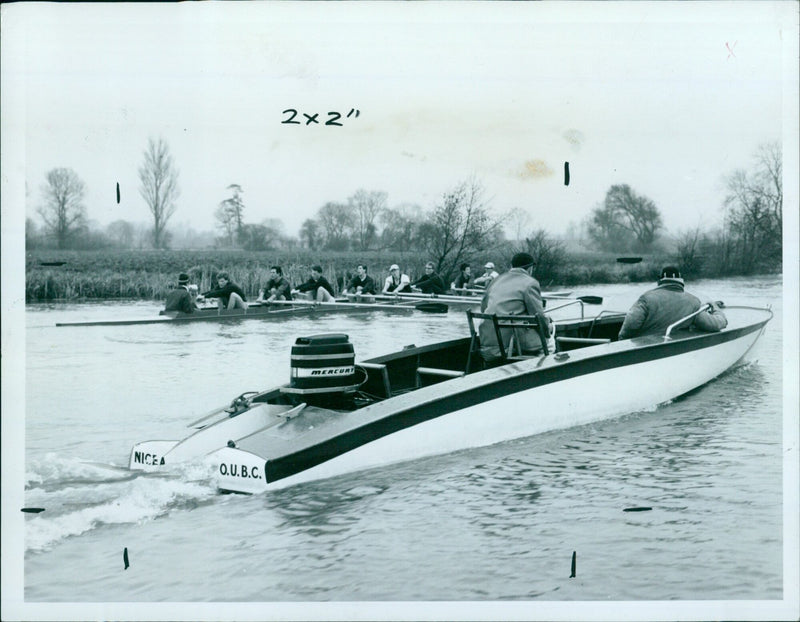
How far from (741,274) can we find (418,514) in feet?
18.6

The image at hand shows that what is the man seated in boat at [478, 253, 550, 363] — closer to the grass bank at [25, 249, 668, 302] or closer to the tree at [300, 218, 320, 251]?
the tree at [300, 218, 320, 251]

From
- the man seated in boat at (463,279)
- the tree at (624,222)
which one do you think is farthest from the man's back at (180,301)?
the tree at (624,222)

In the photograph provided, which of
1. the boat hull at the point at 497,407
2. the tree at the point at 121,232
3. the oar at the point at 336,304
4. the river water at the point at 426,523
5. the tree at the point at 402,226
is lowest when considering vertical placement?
the river water at the point at 426,523

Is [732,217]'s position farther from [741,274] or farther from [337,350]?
[337,350]

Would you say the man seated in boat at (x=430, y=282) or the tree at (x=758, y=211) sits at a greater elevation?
the tree at (x=758, y=211)

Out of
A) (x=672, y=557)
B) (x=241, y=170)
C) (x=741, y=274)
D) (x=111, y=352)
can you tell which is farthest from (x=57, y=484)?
(x=741, y=274)

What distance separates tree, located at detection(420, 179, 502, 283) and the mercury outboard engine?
2729mm

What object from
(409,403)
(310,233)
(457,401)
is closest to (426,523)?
(409,403)

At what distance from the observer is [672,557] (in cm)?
408

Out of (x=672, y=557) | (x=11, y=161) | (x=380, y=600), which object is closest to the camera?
(x=380, y=600)

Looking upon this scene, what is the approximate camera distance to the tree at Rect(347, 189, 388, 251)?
837cm

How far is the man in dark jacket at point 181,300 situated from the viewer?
1219 centimetres

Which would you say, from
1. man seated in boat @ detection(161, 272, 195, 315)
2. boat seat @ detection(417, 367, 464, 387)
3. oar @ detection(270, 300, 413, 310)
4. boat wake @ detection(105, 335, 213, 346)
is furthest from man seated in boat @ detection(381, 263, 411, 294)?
boat seat @ detection(417, 367, 464, 387)

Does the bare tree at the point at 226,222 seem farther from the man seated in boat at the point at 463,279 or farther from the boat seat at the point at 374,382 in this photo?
the man seated in boat at the point at 463,279
